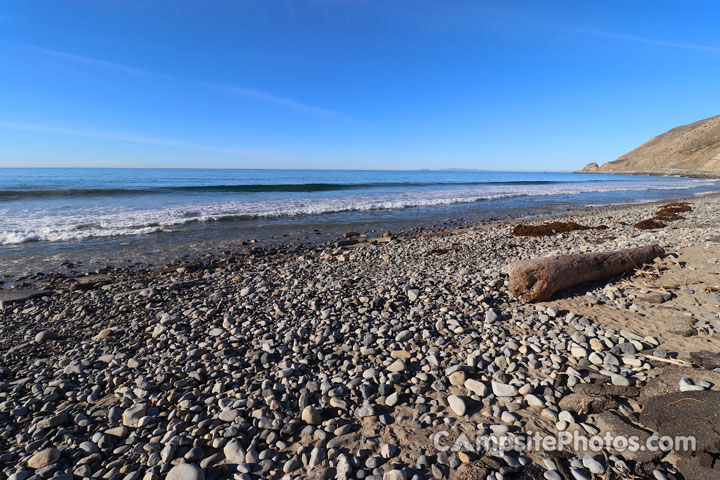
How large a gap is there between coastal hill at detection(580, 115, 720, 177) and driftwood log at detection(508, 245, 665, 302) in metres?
101

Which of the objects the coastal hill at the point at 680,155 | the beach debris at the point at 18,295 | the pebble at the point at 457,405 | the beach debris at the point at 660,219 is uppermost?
the coastal hill at the point at 680,155

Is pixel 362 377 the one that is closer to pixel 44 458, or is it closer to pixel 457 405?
pixel 457 405

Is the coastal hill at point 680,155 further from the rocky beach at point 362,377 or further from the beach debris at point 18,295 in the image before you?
the beach debris at point 18,295

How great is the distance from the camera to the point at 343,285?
241 inches

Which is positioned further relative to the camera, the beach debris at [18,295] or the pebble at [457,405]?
the beach debris at [18,295]

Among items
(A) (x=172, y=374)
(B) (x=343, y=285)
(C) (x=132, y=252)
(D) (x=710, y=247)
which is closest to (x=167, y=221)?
(C) (x=132, y=252)

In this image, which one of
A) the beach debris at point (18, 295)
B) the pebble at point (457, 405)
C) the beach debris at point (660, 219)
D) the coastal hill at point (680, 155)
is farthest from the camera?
the coastal hill at point (680, 155)

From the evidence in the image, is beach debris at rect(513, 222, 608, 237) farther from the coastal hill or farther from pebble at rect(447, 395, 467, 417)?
the coastal hill

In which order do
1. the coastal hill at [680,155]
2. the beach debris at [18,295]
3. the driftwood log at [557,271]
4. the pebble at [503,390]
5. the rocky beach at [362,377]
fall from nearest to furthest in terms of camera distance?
the rocky beach at [362,377] < the pebble at [503,390] < the driftwood log at [557,271] < the beach debris at [18,295] < the coastal hill at [680,155]

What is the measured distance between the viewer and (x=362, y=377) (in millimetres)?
3344

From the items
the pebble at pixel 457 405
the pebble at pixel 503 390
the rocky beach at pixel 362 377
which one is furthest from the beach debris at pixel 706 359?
the pebble at pixel 457 405

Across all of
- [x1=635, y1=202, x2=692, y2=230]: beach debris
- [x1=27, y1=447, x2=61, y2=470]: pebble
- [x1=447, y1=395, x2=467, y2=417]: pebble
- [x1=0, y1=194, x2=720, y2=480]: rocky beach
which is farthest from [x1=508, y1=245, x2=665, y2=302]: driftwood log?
[x1=635, y1=202, x2=692, y2=230]: beach debris

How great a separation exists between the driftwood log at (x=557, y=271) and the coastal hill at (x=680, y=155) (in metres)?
101

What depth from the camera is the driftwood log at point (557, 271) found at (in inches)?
192
